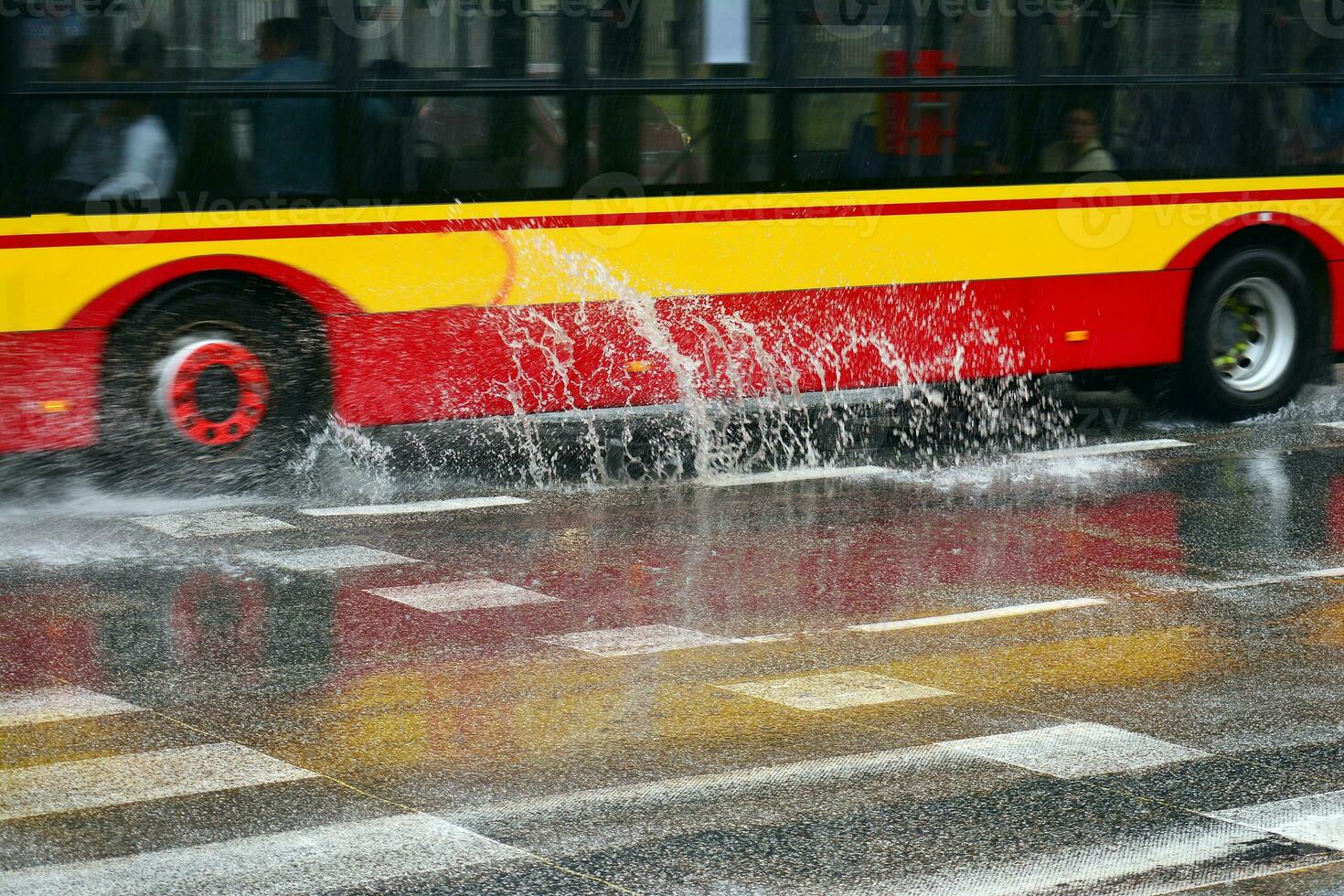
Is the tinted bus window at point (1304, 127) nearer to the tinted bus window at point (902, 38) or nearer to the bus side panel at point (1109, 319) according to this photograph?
the bus side panel at point (1109, 319)

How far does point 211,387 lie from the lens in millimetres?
10539

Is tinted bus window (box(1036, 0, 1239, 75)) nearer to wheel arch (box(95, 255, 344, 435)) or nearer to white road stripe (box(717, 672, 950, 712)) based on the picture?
wheel arch (box(95, 255, 344, 435))

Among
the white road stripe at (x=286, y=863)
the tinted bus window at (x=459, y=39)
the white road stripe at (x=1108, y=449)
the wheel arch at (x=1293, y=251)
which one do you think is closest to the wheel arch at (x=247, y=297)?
the tinted bus window at (x=459, y=39)

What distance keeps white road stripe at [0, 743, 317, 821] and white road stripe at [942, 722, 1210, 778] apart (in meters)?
1.94

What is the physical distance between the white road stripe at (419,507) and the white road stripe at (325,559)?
0.84 metres

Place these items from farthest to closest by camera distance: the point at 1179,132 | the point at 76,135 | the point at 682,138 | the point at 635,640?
the point at 1179,132, the point at 682,138, the point at 76,135, the point at 635,640

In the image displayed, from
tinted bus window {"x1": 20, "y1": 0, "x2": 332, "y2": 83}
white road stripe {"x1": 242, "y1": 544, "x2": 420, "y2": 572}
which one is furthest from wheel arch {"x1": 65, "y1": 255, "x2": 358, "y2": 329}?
white road stripe {"x1": 242, "y1": 544, "x2": 420, "y2": 572}

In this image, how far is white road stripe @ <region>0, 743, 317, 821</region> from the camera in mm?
5418

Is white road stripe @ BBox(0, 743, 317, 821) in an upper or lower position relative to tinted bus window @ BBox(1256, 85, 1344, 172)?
lower

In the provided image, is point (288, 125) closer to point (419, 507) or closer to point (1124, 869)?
point (419, 507)

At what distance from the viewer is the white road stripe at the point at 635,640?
7205 mm

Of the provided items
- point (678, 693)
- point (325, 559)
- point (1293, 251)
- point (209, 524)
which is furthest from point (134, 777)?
point (1293, 251)

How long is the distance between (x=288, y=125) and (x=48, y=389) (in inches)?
69.4

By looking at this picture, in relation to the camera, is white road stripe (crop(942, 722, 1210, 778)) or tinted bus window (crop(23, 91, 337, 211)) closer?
white road stripe (crop(942, 722, 1210, 778))
